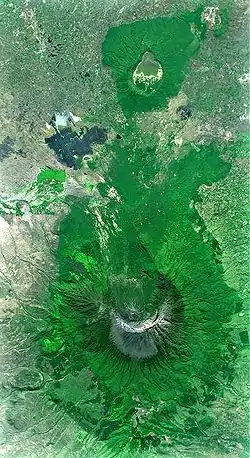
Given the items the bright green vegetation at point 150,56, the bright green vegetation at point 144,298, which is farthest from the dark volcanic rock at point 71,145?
the bright green vegetation at point 150,56

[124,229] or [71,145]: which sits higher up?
[71,145]

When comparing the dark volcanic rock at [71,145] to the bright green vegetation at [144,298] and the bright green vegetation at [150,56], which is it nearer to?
the bright green vegetation at [144,298]

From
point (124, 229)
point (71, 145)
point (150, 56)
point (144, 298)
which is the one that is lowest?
point (144, 298)

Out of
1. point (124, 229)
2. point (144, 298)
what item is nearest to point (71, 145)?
point (124, 229)

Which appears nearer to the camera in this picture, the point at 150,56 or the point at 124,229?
the point at 150,56

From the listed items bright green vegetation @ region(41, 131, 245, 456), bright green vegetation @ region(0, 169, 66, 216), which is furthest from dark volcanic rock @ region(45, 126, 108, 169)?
bright green vegetation @ region(41, 131, 245, 456)

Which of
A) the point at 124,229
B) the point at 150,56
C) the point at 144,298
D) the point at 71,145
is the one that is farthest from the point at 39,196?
the point at 150,56

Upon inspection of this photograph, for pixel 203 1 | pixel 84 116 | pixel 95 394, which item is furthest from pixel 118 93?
pixel 95 394

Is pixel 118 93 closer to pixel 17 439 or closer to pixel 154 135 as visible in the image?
pixel 154 135

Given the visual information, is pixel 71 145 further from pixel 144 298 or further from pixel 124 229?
pixel 144 298
